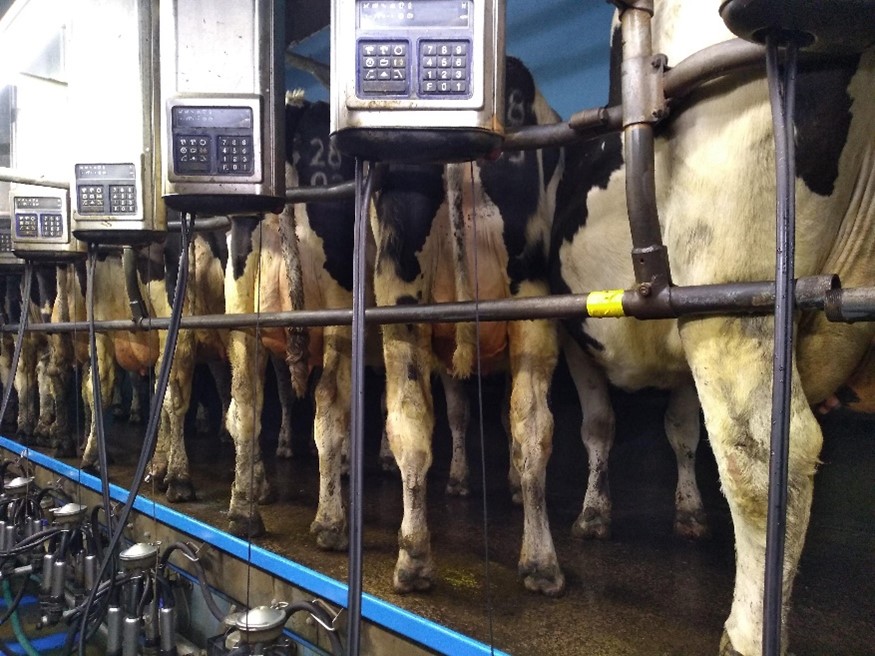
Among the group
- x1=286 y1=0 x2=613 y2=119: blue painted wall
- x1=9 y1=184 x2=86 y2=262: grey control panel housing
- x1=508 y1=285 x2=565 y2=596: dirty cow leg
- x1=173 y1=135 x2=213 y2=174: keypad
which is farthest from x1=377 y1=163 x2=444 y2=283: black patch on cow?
x1=9 y1=184 x2=86 y2=262: grey control panel housing

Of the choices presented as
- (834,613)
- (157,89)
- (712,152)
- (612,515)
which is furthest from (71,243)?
(834,613)

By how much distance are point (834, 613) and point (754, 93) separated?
110 cm

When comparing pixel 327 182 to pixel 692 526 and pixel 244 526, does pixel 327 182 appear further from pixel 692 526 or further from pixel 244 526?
pixel 692 526

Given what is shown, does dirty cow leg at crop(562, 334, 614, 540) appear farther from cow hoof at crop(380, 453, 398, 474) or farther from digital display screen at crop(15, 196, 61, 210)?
digital display screen at crop(15, 196, 61, 210)

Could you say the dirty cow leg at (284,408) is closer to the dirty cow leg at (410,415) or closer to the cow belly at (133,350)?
the cow belly at (133,350)

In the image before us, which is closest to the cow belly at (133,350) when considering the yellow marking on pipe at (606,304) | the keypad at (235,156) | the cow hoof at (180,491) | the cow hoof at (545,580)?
the cow hoof at (180,491)

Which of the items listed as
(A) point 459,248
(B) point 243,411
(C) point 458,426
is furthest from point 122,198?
(C) point 458,426

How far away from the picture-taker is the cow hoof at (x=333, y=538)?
183cm

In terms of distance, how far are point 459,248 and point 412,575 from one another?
2.65ft

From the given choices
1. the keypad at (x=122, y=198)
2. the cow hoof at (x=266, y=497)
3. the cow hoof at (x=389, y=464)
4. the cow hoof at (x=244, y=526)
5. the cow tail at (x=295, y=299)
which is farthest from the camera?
the cow hoof at (x=389, y=464)

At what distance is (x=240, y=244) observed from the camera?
2188 mm

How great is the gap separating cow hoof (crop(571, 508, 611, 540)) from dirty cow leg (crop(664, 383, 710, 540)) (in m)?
0.21

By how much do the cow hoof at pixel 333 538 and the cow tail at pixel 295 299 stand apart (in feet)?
1.42

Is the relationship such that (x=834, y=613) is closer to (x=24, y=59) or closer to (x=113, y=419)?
(x=24, y=59)
